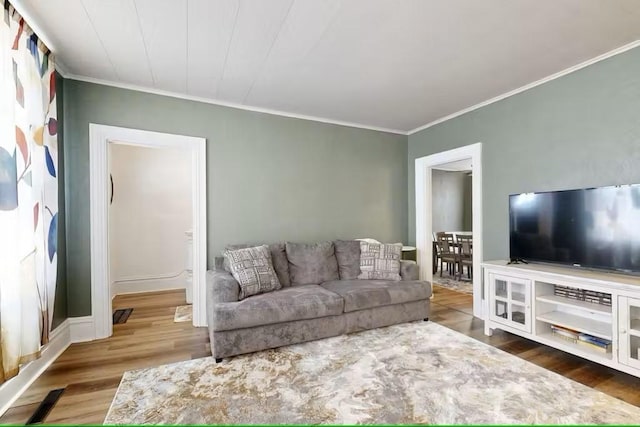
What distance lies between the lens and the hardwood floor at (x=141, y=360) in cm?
183

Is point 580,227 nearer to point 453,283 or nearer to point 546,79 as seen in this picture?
point 546,79

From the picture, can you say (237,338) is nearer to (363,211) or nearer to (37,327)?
(37,327)

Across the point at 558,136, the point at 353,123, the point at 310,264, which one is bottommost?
the point at 310,264

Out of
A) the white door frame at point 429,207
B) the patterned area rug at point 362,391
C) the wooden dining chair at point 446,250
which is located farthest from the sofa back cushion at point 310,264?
the wooden dining chair at point 446,250

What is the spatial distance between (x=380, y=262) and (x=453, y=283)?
2476mm

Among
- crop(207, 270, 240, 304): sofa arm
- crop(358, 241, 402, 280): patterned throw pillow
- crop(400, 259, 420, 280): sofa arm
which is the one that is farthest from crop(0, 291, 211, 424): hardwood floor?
crop(400, 259, 420, 280): sofa arm

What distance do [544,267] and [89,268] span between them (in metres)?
4.30

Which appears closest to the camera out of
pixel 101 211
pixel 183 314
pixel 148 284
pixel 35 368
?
pixel 35 368

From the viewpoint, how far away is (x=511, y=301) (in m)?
2.73

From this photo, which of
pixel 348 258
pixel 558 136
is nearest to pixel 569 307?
pixel 558 136

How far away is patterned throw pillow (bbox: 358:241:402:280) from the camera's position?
3459mm

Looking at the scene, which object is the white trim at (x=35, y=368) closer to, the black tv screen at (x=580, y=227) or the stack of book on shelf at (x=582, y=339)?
the stack of book on shelf at (x=582, y=339)

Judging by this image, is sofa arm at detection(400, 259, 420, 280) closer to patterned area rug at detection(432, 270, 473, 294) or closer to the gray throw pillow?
the gray throw pillow

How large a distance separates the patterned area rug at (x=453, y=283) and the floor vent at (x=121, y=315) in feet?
15.4
